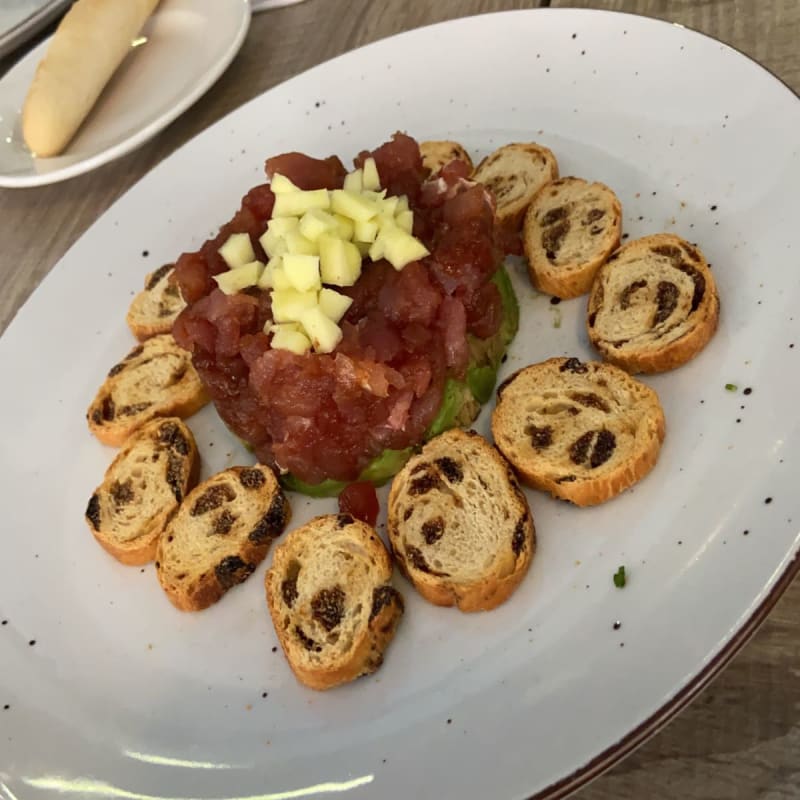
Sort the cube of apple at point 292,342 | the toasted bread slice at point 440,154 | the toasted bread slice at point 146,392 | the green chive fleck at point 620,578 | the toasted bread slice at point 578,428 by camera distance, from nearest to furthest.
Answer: the green chive fleck at point 620,578
the toasted bread slice at point 578,428
the cube of apple at point 292,342
the toasted bread slice at point 146,392
the toasted bread slice at point 440,154

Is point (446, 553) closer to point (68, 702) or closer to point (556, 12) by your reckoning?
point (68, 702)

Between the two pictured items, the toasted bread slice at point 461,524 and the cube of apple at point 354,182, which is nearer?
the toasted bread slice at point 461,524

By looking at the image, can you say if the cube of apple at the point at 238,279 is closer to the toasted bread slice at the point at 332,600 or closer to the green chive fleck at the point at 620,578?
the toasted bread slice at the point at 332,600

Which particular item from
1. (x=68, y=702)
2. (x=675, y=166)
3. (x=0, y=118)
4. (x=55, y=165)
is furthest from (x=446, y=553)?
(x=0, y=118)

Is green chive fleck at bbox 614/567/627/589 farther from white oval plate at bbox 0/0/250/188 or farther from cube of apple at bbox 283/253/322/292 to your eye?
white oval plate at bbox 0/0/250/188

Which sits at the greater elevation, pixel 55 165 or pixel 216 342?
pixel 55 165

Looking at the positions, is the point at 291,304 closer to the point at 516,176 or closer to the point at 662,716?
the point at 516,176

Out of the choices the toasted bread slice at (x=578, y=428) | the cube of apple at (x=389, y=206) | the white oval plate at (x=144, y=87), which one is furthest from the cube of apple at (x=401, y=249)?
the white oval plate at (x=144, y=87)
